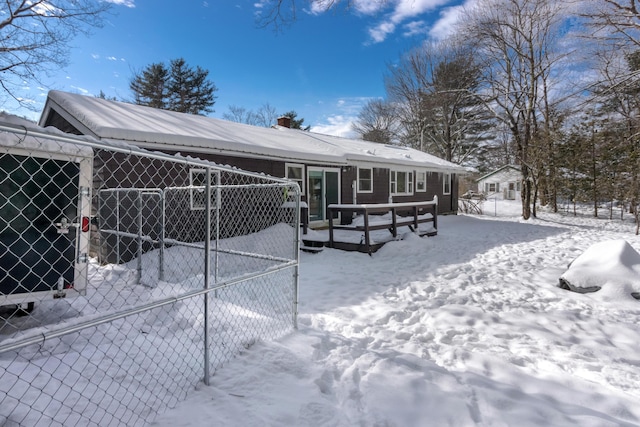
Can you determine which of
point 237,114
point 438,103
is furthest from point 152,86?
point 438,103

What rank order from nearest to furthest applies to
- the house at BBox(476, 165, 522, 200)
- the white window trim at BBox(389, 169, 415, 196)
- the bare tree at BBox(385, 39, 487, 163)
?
the white window trim at BBox(389, 169, 415, 196)
the bare tree at BBox(385, 39, 487, 163)
the house at BBox(476, 165, 522, 200)

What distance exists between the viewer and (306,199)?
1111cm

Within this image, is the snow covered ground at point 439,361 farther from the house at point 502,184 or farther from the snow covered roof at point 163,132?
the house at point 502,184

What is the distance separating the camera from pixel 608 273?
4852 millimetres

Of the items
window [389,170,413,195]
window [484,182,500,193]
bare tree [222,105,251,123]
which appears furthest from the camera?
window [484,182,500,193]

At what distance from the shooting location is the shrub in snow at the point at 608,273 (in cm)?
464

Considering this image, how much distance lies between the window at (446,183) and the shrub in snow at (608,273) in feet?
45.7

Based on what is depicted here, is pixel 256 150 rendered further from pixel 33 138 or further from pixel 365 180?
pixel 365 180

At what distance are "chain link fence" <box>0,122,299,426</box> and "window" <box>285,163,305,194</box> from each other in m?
4.70

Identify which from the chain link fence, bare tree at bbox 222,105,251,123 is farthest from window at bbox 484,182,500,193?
the chain link fence

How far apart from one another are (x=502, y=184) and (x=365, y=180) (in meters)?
Answer: 26.0

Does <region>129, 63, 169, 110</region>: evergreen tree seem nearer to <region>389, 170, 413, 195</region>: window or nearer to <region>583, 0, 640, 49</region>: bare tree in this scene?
<region>389, 170, 413, 195</region>: window

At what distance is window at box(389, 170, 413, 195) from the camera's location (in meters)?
15.2

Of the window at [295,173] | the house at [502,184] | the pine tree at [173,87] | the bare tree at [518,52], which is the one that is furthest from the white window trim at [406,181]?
the pine tree at [173,87]
